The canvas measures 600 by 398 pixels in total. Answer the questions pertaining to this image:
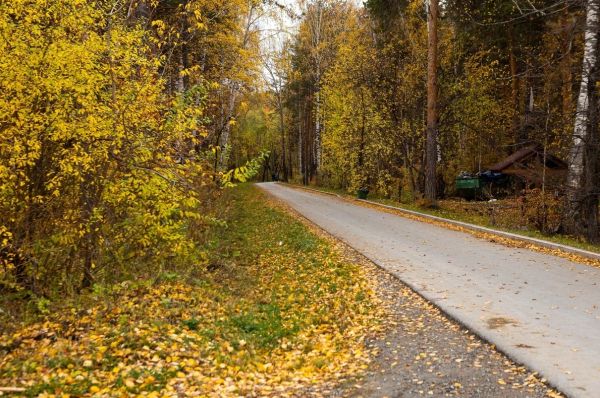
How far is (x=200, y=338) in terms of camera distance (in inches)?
232

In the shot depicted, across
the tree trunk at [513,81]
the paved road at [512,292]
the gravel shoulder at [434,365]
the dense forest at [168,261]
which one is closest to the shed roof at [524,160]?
the tree trunk at [513,81]

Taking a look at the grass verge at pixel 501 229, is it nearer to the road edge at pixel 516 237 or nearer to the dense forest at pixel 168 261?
the road edge at pixel 516 237

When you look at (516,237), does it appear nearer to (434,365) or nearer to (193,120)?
(434,365)

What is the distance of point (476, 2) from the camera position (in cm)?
2267

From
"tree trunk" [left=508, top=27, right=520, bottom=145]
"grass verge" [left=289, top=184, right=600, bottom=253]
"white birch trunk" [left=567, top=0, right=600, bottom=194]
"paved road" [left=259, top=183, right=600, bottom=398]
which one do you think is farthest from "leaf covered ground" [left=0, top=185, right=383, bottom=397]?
"tree trunk" [left=508, top=27, right=520, bottom=145]

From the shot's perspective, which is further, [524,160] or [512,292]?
[524,160]

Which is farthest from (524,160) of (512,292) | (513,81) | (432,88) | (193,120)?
(193,120)

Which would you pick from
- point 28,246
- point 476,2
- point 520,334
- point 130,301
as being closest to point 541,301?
point 520,334

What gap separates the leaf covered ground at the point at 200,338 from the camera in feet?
15.5

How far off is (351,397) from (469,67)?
911 inches

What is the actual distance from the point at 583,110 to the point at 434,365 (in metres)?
10.3

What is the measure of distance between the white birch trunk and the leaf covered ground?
736 cm

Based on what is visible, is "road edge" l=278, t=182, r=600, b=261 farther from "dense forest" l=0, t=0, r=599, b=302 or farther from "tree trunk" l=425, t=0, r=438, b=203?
"tree trunk" l=425, t=0, r=438, b=203

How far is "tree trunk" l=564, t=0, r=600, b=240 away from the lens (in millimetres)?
12273
